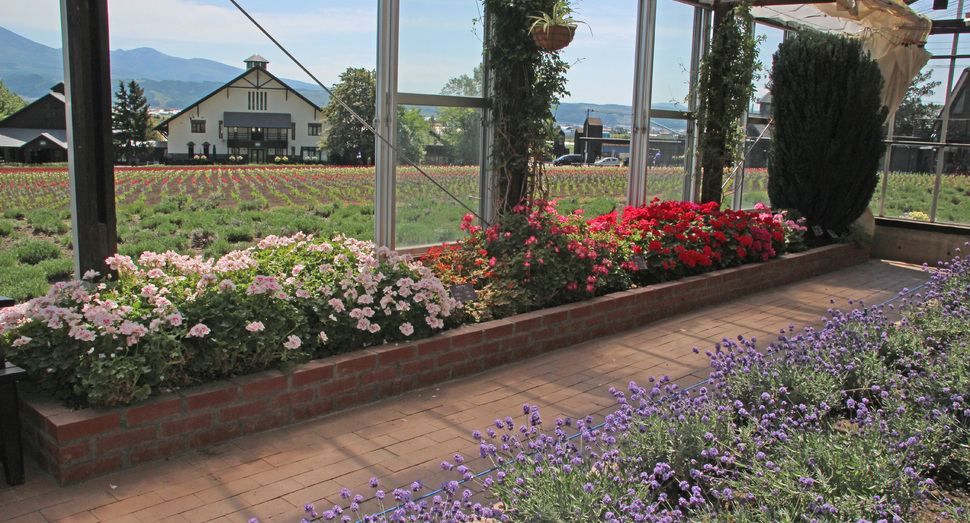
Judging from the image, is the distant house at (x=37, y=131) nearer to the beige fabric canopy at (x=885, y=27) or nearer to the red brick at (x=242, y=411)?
the red brick at (x=242, y=411)

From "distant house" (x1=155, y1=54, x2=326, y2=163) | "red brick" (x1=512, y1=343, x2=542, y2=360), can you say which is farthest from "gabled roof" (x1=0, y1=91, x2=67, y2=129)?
"red brick" (x1=512, y1=343, x2=542, y2=360)

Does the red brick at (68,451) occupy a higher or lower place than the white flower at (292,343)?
lower

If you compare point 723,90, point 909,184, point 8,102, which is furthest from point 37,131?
point 909,184

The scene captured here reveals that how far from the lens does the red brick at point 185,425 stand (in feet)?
10.1

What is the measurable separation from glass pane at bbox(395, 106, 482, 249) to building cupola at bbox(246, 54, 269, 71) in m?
1.14

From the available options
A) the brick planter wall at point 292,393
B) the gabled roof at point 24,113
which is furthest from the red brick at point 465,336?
the gabled roof at point 24,113

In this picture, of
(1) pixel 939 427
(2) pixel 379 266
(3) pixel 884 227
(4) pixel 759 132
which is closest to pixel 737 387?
(1) pixel 939 427

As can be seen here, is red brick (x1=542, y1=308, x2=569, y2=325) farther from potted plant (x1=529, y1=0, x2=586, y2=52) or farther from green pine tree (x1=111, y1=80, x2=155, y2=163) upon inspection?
green pine tree (x1=111, y1=80, x2=155, y2=163)

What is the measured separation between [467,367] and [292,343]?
1.23 m

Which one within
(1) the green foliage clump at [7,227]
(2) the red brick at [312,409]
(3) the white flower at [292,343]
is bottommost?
(2) the red brick at [312,409]

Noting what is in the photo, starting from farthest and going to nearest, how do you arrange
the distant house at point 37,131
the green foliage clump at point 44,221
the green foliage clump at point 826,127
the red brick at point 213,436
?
the green foliage clump at point 826,127 → the green foliage clump at point 44,221 → the distant house at point 37,131 → the red brick at point 213,436

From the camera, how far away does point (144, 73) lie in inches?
184

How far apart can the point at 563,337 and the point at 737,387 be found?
1746 mm

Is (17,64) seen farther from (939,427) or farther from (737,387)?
(939,427)
